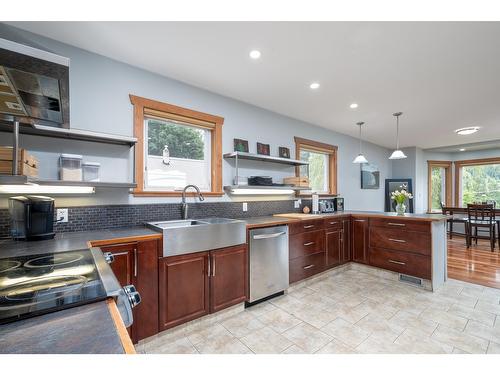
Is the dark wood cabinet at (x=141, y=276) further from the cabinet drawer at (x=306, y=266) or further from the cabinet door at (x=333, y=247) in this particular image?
the cabinet door at (x=333, y=247)

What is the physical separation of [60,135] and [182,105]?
1212 mm

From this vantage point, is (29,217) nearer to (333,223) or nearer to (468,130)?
(333,223)

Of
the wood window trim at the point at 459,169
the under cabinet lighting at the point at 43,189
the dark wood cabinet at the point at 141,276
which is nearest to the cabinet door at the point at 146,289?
the dark wood cabinet at the point at 141,276

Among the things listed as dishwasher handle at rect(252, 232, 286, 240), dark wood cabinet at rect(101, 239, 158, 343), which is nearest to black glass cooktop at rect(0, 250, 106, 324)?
dark wood cabinet at rect(101, 239, 158, 343)

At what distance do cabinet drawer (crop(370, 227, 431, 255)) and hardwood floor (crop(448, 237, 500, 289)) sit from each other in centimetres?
98

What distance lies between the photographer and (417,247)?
3.06 m

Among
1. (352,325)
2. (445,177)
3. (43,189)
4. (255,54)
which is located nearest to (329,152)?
(255,54)

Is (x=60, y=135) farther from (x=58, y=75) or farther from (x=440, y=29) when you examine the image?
(x=440, y=29)

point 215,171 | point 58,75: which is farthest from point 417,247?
point 58,75

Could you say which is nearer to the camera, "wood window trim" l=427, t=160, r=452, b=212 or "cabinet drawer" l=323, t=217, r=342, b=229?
"cabinet drawer" l=323, t=217, r=342, b=229

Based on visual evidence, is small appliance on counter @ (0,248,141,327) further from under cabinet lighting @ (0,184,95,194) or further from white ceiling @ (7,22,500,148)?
white ceiling @ (7,22,500,148)

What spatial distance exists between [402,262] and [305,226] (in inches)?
57.5

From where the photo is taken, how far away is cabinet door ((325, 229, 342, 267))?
11.1ft
